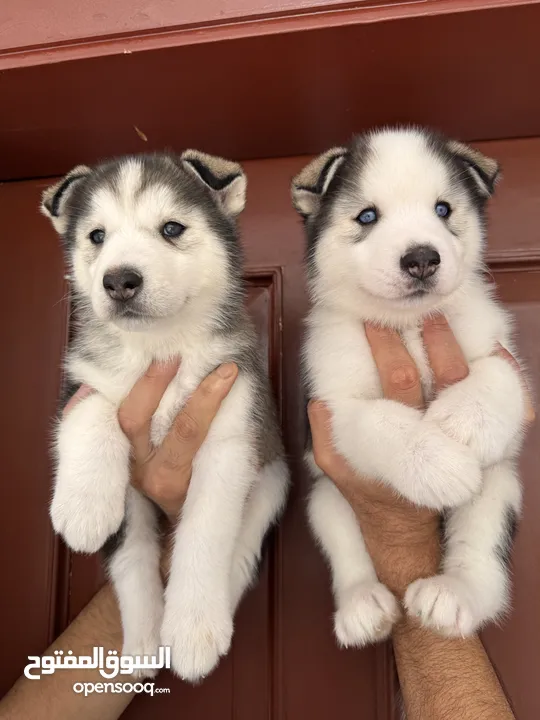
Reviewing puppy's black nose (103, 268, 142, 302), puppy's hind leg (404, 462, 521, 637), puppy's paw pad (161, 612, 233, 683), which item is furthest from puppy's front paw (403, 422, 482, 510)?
puppy's black nose (103, 268, 142, 302)

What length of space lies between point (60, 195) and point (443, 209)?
1.42 m

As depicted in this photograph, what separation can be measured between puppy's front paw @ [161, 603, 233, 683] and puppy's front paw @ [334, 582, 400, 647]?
400 mm

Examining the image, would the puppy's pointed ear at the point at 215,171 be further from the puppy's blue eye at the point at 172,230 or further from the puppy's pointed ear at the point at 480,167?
the puppy's pointed ear at the point at 480,167

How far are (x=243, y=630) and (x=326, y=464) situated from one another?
1.07 meters

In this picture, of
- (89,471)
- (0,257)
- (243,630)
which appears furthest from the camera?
(0,257)

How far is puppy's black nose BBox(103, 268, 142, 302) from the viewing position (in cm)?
169

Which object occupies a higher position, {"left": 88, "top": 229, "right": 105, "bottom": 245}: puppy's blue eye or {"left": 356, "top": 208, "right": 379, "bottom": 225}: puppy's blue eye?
{"left": 356, "top": 208, "right": 379, "bottom": 225}: puppy's blue eye

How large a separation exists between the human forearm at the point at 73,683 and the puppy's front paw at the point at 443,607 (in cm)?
120

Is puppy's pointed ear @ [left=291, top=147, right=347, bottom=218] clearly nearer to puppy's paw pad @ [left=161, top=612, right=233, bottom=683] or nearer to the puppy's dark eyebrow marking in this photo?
the puppy's dark eyebrow marking

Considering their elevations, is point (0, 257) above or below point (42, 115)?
below

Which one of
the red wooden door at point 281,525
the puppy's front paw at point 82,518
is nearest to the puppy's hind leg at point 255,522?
the red wooden door at point 281,525

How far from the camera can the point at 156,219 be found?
75.9 inches

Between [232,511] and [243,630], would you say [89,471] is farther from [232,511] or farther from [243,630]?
[243,630]

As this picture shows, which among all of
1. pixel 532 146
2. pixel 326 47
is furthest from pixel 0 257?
pixel 532 146
